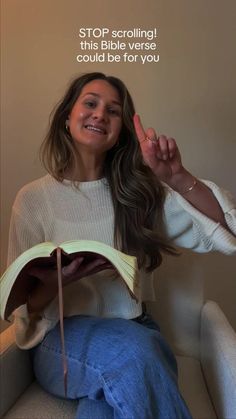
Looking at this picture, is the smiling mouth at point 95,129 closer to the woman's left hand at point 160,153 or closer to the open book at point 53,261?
the woman's left hand at point 160,153

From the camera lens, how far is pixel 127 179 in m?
0.97

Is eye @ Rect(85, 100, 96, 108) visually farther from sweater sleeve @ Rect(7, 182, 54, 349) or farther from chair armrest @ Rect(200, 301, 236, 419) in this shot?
chair armrest @ Rect(200, 301, 236, 419)

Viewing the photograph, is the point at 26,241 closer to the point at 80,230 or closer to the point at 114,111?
the point at 80,230

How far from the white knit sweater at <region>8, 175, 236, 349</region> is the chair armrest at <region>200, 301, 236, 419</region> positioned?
0.52 ft

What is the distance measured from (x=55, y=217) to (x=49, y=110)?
45 centimetres

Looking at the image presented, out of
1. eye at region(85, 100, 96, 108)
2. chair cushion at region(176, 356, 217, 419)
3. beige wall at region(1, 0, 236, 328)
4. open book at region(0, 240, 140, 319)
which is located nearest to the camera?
open book at region(0, 240, 140, 319)

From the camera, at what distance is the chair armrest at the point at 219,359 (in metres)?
0.68

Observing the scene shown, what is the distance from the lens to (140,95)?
1.16 m

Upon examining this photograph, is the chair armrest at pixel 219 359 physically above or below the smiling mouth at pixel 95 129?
below

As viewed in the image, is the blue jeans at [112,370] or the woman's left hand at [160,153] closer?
the blue jeans at [112,370]

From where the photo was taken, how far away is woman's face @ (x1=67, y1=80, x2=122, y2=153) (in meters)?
0.90

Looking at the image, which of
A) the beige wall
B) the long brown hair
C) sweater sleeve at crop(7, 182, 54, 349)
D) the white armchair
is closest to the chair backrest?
the white armchair

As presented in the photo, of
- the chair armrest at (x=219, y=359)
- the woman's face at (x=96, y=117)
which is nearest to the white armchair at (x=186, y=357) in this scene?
the chair armrest at (x=219, y=359)

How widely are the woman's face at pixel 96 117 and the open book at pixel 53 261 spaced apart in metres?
0.34
